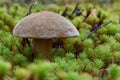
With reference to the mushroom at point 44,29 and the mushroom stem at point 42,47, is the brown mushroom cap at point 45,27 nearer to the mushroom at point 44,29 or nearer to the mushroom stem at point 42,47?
the mushroom at point 44,29

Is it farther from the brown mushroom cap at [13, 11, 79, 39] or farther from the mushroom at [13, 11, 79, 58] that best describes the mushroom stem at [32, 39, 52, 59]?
the brown mushroom cap at [13, 11, 79, 39]

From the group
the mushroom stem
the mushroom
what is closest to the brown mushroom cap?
the mushroom

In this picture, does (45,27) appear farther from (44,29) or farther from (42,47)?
(42,47)

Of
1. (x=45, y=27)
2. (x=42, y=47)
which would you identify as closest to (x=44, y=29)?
(x=45, y=27)

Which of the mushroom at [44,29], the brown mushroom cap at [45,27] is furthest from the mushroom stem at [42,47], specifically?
the brown mushroom cap at [45,27]

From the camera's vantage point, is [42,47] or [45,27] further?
[42,47]

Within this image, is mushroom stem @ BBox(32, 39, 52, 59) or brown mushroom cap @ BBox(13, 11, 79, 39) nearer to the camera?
brown mushroom cap @ BBox(13, 11, 79, 39)

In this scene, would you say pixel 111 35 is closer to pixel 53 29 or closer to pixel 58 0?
pixel 53 29

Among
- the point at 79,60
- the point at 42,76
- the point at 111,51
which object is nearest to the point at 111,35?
the point at 111,51
